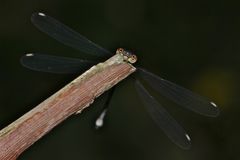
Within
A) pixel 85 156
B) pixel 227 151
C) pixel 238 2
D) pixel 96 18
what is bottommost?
pixel 85 156

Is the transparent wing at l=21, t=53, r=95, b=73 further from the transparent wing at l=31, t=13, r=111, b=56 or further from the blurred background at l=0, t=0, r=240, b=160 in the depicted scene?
the blurred background at l=0, t=0, r=240, b=160

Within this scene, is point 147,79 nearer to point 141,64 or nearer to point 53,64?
point 53,64

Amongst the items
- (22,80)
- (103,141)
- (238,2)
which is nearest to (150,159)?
(103,141)

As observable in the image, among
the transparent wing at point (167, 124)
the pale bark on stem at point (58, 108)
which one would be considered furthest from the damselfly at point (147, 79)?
the pale bark on stem at point (58, 108)

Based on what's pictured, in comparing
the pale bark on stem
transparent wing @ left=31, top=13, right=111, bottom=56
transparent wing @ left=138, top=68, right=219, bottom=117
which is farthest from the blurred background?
the pale bark on stem

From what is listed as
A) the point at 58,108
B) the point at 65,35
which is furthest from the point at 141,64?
the point at 58,108

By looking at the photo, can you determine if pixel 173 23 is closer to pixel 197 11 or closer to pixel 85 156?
pixel 197 11

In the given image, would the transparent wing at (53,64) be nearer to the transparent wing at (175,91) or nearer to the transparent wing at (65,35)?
the transparent wing at (65,35)
